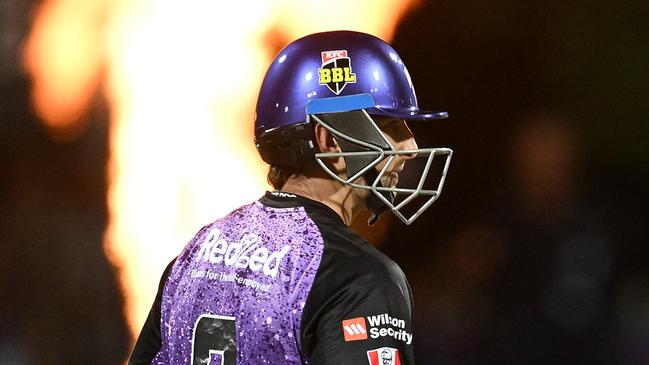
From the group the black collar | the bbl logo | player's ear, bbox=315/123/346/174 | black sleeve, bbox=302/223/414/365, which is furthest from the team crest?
the bbl logo

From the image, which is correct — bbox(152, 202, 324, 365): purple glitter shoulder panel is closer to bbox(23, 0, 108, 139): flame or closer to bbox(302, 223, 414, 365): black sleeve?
bbox(302, 223, 414, 365): black sleeve

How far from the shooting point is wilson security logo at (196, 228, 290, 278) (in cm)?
148

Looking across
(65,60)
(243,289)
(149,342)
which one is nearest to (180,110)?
(65,60)

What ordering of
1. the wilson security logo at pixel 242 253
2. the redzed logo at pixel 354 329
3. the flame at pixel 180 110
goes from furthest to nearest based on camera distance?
the flame at pixel 180 110 < the wilson security logo at pixel 242 253 < the redzed logo at pixel 354 329

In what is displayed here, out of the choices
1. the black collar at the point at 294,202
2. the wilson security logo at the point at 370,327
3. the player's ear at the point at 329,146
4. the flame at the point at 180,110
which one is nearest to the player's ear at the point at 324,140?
the player's ear at the point at 329,146

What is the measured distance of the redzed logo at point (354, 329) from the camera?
4.47 ft

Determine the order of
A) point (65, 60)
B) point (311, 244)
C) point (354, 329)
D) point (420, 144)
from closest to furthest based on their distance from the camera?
point (354, 329) → point (311, 244) → point (65, 60) → point (420, 144)

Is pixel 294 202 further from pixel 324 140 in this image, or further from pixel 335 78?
pixel 335 78

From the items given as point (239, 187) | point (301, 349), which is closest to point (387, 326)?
point (301, 349)

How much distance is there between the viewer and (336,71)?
1.66 meters

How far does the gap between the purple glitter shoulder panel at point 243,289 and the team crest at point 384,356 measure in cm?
11

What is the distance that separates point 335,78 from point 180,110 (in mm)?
2250

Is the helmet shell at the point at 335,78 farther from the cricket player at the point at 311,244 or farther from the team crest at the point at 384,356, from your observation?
the team crest at the point at 384,356

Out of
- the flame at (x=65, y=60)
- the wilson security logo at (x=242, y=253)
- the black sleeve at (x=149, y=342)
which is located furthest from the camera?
the flame at (x=65, y=60)
